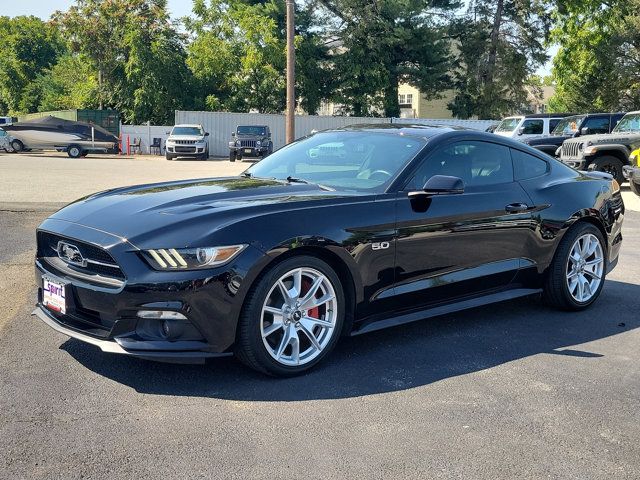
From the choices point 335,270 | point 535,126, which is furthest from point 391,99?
point 335,270

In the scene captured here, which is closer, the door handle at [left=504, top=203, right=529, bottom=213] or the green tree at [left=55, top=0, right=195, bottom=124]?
the door handle at [left=504, top=203, right=529, bottom=213]

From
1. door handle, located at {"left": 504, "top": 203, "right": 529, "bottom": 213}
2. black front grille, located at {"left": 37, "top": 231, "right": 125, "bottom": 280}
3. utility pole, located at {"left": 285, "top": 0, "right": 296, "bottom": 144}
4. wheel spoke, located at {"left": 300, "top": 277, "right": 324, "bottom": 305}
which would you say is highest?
utility pole, located at {"left": 285, "top": 0, "right": 296, "bottom": 144}

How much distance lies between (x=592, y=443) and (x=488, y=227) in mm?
2001

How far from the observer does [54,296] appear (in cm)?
396

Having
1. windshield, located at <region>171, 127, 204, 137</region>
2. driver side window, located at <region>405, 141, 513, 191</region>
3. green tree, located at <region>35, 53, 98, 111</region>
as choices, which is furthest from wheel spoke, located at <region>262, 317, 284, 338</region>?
green tree, located at <region>35, 53, 98, 111</region>

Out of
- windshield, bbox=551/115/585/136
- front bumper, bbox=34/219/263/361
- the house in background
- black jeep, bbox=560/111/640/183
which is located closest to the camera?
front bumper, bbox=34/219/263/361

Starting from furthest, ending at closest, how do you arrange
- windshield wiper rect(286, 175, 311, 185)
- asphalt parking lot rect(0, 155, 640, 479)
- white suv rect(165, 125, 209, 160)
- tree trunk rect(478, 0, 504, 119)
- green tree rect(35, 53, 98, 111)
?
green tree rect(35, 53, 98, 111)
tree trunk rect(478, 0, 504, 119)
white suv rect(165, 125, 209, 160)
windshield wiper rect(286, 175, 311, 185)
asphalt parking lot rect(0, 155, 640, 479)

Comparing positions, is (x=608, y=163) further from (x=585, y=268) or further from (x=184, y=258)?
(x=184, y=258)

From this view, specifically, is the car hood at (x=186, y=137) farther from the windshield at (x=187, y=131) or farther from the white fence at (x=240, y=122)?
the white fence at (x=240, y=122)

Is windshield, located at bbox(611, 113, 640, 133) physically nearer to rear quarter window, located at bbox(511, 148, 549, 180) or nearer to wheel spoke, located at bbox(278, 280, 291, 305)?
rear quarter window, located at bbox(511, 148, 549, 180)

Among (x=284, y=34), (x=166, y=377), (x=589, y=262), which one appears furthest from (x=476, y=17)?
(x=166, y=377)

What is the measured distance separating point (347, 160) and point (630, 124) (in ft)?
47.0

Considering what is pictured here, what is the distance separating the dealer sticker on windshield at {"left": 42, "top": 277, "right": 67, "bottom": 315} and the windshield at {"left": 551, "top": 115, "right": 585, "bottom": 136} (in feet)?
59.1

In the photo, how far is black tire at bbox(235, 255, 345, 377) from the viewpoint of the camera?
377 cm
